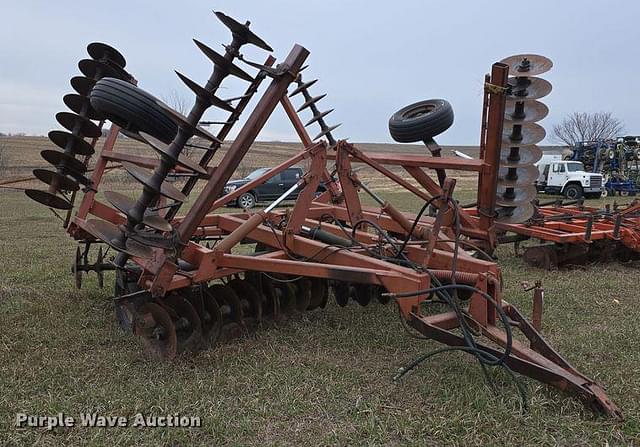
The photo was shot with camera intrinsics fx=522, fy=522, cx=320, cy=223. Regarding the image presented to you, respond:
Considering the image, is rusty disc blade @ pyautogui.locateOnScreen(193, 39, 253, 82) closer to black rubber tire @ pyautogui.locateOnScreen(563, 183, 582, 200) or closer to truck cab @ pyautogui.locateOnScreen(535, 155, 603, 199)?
truck cab @ pyautogui.locateOnScreen(535, 155, 603, 199)

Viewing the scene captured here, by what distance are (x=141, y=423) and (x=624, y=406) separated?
9.00 ft

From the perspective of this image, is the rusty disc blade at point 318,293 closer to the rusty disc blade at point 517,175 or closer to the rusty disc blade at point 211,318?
the rusty disc blade at point 211,318

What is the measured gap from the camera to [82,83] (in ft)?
13.9

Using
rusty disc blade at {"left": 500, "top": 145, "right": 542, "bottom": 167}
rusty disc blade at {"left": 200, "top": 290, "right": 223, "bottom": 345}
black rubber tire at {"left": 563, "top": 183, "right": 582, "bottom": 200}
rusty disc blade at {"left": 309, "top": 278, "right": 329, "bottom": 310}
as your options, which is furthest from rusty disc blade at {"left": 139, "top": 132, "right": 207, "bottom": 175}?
black rubber tire at {"left": 563, "top": 183, "right": 582, "bottom": 200}

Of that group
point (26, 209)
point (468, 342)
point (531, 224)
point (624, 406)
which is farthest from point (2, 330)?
point (26, 209)

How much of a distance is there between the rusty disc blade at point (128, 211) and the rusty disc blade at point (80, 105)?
122cm

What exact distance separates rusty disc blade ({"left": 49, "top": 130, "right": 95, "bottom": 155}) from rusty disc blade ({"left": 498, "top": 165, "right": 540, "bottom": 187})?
11.6 feet

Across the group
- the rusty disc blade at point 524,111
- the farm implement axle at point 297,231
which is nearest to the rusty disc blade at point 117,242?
the farm implement axle at point 297,231

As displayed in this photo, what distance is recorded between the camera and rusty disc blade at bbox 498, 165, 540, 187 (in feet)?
14.8

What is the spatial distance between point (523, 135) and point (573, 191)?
2077cm

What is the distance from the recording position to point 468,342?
307 cm

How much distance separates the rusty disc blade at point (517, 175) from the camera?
4.50m

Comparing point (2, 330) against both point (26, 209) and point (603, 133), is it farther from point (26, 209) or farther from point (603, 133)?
point (603, 133)

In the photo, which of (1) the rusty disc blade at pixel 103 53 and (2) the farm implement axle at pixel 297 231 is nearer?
(2) the farm implement axle at pixel 297 231
